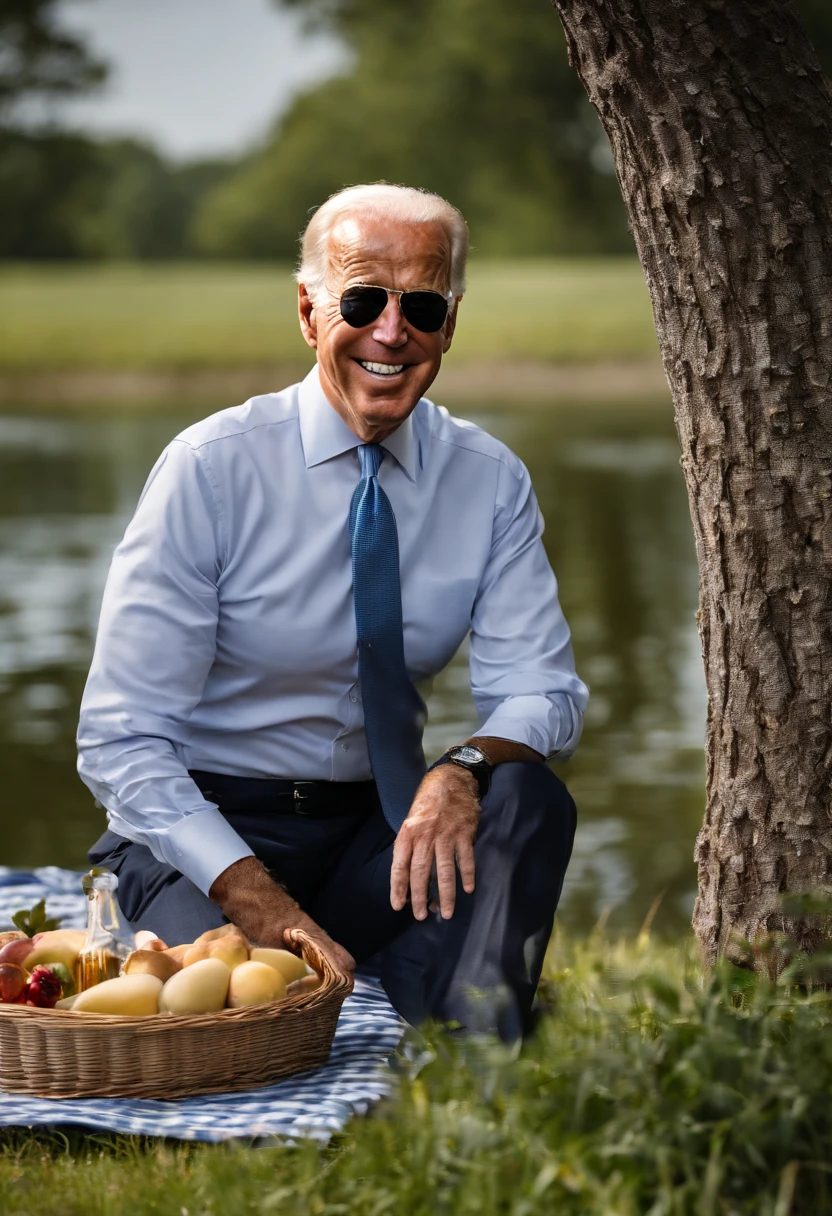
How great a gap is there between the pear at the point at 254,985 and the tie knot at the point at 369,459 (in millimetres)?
948

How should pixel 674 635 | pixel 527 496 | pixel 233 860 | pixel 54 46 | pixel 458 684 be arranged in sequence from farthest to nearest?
1. pixel 54 46
2. pixel 674 635
3. pixel 458 684
4. pixel 527 496
5. pixel 233 860

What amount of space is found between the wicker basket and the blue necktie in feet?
1.39

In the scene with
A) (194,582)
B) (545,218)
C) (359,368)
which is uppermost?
(545,218)

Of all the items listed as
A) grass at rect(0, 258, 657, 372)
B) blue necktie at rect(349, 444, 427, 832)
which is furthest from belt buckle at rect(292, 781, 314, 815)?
grass at rect(0, 258, 657, 372)

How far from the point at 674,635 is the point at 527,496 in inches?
287

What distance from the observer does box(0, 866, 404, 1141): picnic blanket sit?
2.39 m

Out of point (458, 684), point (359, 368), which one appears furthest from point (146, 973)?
Result: point (458, 684)

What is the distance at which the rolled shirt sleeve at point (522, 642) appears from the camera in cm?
289

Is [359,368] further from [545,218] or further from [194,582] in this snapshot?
[545,218]

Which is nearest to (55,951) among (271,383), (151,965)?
(151,965)

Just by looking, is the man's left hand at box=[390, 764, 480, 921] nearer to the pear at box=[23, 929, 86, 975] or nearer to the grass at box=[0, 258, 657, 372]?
the pear at box=[23, 929, 86, 975]

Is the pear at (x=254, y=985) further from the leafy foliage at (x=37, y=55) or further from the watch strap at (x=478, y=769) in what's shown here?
the leafy foliage at (x=37, y=55)

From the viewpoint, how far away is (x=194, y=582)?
2824 millimetres

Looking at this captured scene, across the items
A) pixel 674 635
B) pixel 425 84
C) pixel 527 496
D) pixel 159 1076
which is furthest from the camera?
pixel 425 84
